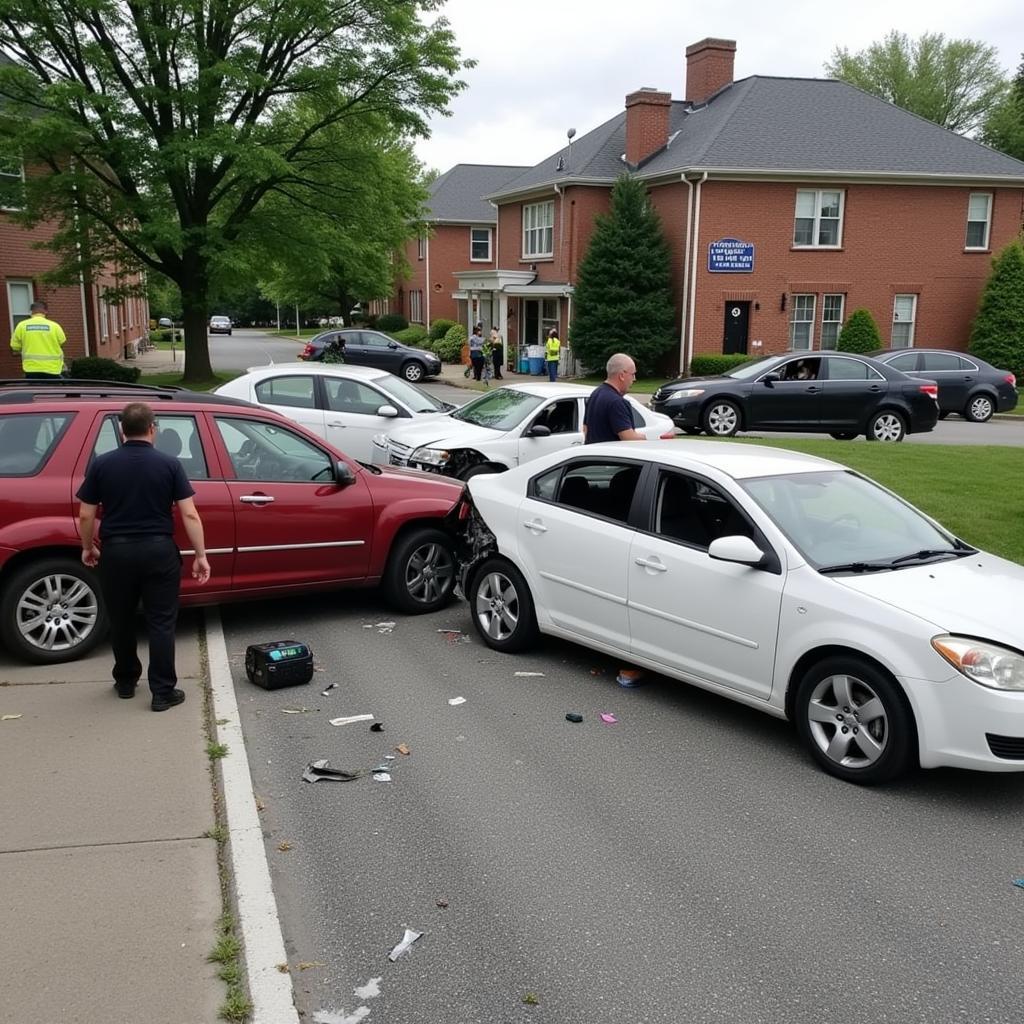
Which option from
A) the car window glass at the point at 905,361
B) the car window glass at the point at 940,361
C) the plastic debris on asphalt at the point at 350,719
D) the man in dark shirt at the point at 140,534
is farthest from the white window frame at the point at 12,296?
the plastic debris on asphalt at the point at 350,719

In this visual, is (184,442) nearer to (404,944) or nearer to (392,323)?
(404,944)

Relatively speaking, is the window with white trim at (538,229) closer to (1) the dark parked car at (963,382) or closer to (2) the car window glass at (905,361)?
(1) the dark parked car at (963,382)

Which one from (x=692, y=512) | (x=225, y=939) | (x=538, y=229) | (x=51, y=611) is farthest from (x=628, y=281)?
(x=225, y=939)

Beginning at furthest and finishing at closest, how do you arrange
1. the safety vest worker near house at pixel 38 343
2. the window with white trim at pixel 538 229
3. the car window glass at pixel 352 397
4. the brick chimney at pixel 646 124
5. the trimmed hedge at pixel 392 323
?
1. the trimmed hedge at pixel 392 323
2. the window with white trim at pixel 538 229
3. the brick chimney at pixel 646 124
4. the safety vest worker near house at pixel 38 343
5. the car window glass at pixel 352 397

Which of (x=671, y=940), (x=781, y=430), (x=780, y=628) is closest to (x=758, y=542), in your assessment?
(x=780, y=628)

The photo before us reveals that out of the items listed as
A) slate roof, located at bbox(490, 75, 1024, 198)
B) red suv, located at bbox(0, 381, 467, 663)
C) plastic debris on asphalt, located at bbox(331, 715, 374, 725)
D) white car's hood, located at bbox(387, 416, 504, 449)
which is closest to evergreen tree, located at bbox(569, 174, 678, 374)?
slate roof, located at bbox(490, 75, 1024, 198)

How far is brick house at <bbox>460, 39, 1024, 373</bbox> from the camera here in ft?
104

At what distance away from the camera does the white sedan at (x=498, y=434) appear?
1141 cm

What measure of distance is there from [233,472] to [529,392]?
547cm

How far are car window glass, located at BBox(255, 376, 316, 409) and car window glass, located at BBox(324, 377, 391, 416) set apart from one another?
224 millimetres

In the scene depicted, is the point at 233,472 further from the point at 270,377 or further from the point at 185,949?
the point at 270,377

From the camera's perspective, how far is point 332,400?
13.0 metres

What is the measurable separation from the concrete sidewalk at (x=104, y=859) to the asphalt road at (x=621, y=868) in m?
0.34

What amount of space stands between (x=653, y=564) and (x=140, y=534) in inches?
117
